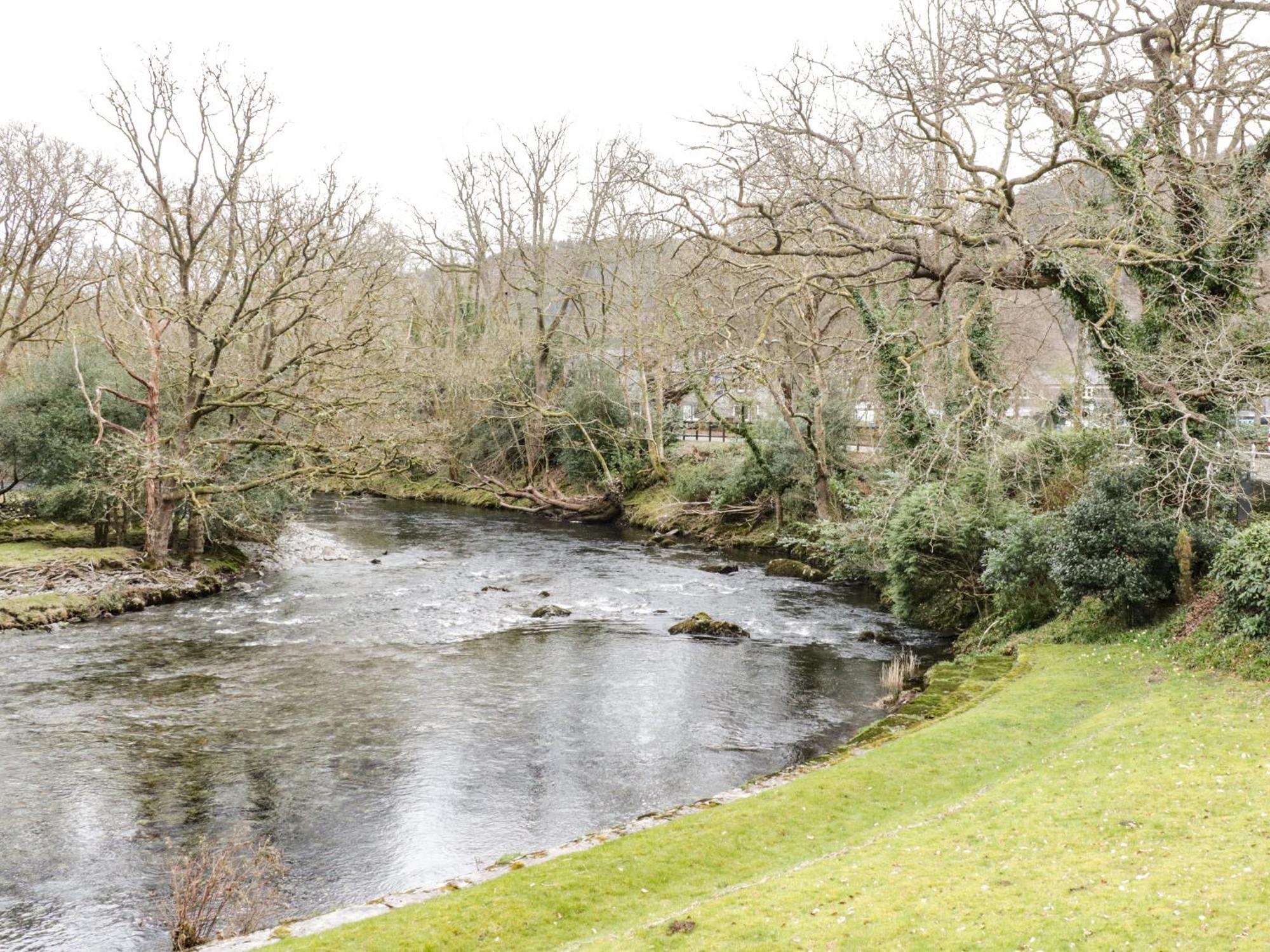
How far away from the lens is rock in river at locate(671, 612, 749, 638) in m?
22.2

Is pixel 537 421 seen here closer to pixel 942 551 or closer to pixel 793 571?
pixel 793 571

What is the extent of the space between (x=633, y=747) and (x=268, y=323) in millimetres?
18714

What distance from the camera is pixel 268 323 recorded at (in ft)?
90.8

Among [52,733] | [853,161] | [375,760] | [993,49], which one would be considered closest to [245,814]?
[375,760]

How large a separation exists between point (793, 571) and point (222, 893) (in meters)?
23.0

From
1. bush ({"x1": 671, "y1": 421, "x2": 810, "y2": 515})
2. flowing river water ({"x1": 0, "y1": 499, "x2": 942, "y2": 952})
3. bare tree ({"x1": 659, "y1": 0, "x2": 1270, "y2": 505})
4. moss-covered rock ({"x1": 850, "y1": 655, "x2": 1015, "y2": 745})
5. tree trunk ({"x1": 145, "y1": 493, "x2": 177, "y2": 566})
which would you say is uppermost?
bare tree ({"x1": 659, "y1": 0, "x2": 1270, "y2": 505})

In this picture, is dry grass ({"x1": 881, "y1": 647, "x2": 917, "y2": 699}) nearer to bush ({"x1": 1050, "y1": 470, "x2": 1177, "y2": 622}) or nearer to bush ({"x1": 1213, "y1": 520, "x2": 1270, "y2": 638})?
bush ({"x1": 1050, "y1": 470, "x2": 1177, "y2": 622})

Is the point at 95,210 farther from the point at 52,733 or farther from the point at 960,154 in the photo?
the point at 960,154

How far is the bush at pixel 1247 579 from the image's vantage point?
45.5 feet

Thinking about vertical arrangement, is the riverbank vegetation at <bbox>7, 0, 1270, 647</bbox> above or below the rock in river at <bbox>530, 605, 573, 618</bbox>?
above

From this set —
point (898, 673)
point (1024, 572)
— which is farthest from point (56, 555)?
point (1024, 572)

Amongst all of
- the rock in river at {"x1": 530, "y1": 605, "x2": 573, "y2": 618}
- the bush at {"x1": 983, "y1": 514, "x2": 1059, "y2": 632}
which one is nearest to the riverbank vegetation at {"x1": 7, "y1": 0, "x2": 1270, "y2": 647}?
the bush at {"x1": 983, "y1": 514, "x2": 1059, "y2": 632}

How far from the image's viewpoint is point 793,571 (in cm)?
3056

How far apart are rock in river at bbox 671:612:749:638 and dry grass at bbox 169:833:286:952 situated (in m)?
12.5
